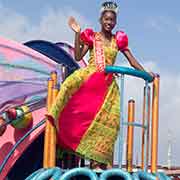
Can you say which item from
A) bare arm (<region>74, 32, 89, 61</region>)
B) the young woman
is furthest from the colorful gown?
bare arm (<region>74, 32, 89, 61</region>)

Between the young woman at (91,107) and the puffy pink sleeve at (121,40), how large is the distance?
0.51 feet

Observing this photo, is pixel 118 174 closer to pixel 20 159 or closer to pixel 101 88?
pixel 101 88

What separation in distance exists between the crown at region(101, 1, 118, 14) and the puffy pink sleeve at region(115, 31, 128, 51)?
23cm

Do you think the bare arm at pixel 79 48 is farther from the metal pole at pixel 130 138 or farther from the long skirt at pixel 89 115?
the metal pole at pixel 130 138

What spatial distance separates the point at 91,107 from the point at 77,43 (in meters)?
0.60

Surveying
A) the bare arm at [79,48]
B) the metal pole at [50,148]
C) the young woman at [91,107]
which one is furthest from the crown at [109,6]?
the metal pole at [50,148]

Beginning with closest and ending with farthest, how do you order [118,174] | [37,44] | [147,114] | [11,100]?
[118,174] < [147,114] < [11,100] < [37,44]

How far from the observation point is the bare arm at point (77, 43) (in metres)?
5.57

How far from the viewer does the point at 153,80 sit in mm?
5617

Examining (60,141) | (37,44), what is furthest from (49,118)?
(37,44)

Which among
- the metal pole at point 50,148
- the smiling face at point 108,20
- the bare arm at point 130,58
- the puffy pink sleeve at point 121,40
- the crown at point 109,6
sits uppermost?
the crown at point 109,6

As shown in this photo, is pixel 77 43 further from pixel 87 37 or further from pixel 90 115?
pixel 90 115

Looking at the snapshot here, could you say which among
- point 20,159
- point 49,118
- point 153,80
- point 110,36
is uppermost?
point 110,36

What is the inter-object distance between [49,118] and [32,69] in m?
1.77
